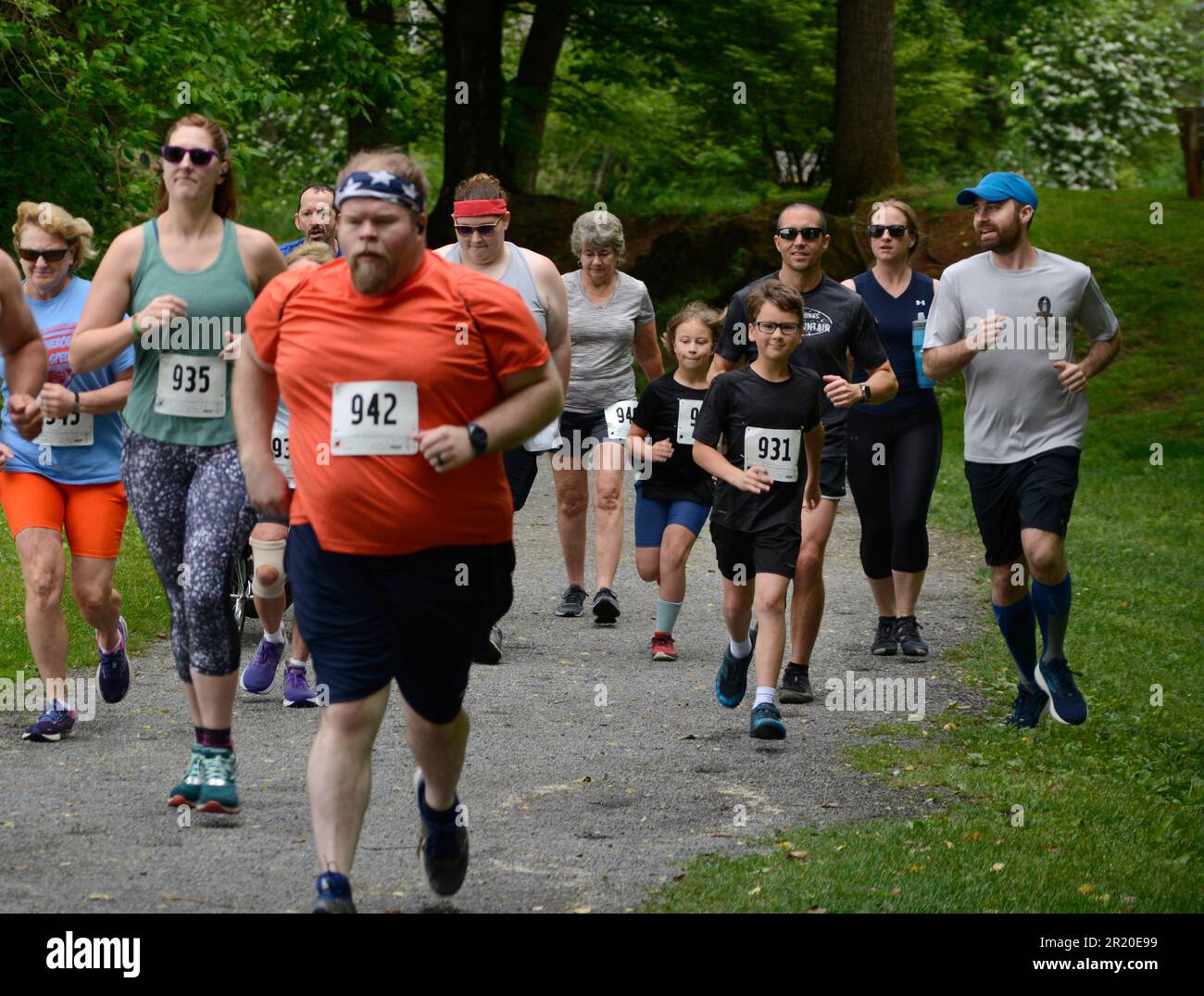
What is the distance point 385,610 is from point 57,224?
330 cm

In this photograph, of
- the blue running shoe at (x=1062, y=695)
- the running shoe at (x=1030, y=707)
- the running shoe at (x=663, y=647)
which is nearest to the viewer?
the blue running shoe at (x=1062, y=695)

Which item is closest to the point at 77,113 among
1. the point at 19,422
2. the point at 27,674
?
the point at 27,674

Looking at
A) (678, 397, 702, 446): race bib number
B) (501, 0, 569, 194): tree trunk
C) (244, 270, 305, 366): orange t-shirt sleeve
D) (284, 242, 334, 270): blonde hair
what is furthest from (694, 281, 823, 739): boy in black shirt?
(501, 0, 569, 194): tree trunk

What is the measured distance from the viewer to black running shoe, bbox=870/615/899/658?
9992 mm

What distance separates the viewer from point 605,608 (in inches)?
424

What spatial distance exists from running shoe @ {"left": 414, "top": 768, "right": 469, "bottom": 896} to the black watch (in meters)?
1.16

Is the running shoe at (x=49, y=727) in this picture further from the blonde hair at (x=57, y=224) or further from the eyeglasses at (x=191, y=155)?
the eyeglasses at (x=191, y=155)

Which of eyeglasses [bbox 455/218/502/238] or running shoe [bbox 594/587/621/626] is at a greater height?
eyeglasses [bbox 455/218/502/238]

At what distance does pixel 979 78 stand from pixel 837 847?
35373 millimetres

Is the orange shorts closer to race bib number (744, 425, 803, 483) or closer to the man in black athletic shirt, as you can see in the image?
race bib number (744, 425, 803, 483)

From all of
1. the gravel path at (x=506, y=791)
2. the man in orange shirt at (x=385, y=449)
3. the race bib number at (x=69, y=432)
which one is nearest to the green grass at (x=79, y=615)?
the gravel path at (x=506, y=791)

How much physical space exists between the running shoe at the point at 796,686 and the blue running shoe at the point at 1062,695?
1.18 m

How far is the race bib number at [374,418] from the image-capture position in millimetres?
4824
